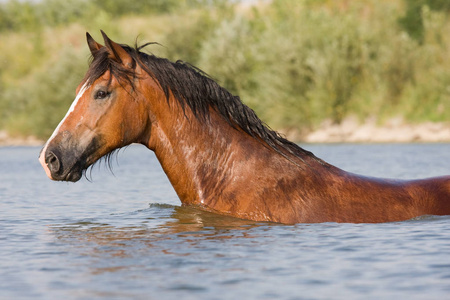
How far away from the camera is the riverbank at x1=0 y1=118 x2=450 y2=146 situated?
117 ft

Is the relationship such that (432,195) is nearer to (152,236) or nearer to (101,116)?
(152,236)

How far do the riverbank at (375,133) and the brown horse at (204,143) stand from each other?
95.0 feet

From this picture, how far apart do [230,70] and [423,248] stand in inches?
1507

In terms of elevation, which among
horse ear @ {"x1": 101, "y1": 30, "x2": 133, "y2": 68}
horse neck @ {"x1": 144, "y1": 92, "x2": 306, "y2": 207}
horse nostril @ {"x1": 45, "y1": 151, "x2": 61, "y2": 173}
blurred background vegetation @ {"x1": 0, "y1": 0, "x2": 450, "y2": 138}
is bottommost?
horse nostril @ {"x1": 45, "y1": 151, "x2": 61, "y2": 173}

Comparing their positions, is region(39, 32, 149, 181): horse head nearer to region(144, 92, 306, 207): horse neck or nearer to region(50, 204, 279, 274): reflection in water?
region(144, 92, 306, 207): horse neck

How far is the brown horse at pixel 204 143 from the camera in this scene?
7125 millimetres

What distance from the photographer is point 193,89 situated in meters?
7.35

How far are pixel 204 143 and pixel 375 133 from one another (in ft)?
103

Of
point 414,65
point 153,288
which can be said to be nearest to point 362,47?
point 414,65

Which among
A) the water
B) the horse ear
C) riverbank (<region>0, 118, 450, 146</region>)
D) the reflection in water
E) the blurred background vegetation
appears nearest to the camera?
the water

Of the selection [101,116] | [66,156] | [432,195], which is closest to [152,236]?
[66,156]

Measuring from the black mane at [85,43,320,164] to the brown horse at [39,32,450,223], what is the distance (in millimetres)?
10

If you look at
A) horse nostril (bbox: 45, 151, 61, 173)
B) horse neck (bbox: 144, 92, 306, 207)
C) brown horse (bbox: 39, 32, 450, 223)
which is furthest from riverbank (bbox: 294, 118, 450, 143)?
horse nostril (bbox: 45, 151, 61, 173)

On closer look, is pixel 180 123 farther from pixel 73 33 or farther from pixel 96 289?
pixel 73 33
